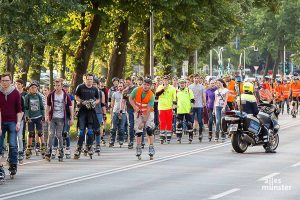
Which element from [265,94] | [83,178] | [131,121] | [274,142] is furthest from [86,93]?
[265,94]

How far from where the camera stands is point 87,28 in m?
40.4

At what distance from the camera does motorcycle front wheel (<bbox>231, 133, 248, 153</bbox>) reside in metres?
23.2

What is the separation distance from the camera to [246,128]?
76.0 ft

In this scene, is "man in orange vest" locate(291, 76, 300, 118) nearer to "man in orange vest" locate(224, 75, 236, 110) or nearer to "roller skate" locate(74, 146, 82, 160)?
"man in orange vest" locate(224, 75, 236, 110)

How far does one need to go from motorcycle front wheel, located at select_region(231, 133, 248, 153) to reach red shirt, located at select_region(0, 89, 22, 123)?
694 cm

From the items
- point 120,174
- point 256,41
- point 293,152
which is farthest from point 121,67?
point 256,41

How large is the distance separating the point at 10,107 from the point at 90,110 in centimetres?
465

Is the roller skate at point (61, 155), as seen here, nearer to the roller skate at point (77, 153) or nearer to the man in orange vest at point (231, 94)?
the roller skate at point (77, 153)

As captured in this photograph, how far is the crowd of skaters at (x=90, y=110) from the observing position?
1764 cm

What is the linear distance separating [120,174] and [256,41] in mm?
80317

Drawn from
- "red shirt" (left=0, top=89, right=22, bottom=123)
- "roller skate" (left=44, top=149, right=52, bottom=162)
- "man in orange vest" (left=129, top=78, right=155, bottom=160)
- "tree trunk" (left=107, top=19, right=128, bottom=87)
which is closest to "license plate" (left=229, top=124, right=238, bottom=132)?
"man in orange vest" (left=129, top=78, right=155, bottom=160)

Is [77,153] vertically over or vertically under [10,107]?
under

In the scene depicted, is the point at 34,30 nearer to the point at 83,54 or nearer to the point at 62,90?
the point at 62,90

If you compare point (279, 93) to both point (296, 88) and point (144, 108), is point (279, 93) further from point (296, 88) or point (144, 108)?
point (144, 108)
